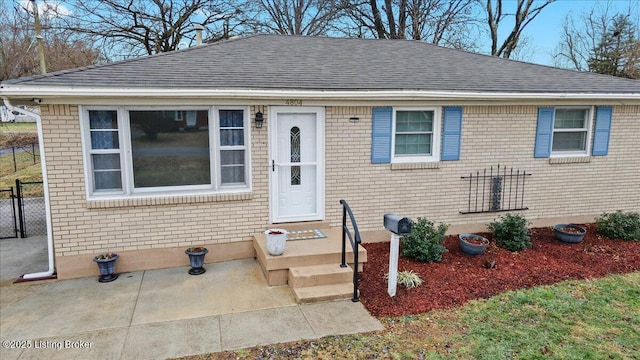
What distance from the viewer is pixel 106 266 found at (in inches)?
233

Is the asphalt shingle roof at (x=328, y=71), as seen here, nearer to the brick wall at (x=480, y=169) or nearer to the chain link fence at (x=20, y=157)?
the brick wall at (x=480, y=169)

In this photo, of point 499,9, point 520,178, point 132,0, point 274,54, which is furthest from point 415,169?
point 499,9

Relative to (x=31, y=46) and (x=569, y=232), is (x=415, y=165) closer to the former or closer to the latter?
(x=569, y=232)

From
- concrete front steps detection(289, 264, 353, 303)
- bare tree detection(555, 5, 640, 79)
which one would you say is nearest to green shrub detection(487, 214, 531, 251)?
concrete front steps detection(289, 264, 353, 303)

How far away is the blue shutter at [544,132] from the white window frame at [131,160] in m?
5.73

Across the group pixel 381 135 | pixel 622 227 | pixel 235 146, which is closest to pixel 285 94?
pixel 235 146

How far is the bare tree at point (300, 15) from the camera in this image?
902 inches

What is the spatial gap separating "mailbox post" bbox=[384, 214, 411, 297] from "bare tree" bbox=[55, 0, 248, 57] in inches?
723

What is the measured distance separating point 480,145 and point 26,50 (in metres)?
24.6

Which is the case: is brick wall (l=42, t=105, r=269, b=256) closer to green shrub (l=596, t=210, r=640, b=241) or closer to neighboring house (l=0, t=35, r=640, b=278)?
neighboring house (l=0, t=35, r=640, b=278)

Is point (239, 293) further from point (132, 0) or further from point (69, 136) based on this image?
point (132, 0)

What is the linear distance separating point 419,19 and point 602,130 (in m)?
16.6

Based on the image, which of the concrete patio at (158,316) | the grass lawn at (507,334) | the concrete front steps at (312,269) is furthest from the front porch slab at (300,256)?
the grass lawn at (507,334)

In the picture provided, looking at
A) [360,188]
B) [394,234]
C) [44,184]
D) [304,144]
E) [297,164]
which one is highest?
[304,144]
